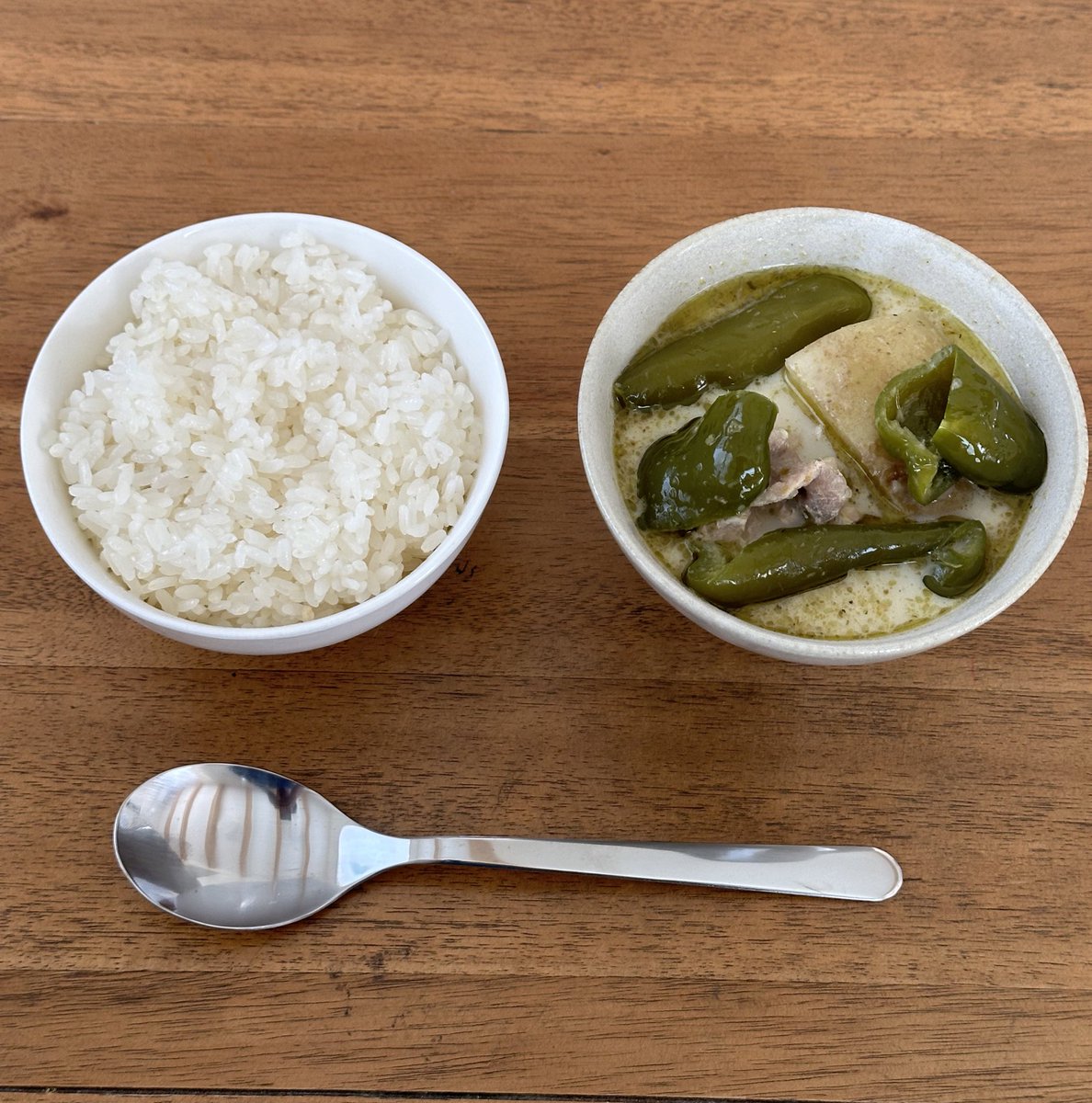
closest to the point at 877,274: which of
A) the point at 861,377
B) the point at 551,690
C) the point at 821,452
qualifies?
the point at 861,377

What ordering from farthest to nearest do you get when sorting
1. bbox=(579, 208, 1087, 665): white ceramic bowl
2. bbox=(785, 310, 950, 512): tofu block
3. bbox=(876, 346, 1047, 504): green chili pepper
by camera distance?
bbox=(785, 310, 950, 512): tofu block, bbox=(876, 346, 1047, 504): green chili pepper, bbox=(579, 208, 1087, 665): white ceramic bowl

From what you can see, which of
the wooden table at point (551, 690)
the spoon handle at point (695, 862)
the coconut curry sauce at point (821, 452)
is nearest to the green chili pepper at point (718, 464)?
the coconut curry sauce at point (821, 452)

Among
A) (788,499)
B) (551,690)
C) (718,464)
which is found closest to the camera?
(718,464)

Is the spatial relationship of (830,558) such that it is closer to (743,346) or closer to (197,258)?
(743,346)

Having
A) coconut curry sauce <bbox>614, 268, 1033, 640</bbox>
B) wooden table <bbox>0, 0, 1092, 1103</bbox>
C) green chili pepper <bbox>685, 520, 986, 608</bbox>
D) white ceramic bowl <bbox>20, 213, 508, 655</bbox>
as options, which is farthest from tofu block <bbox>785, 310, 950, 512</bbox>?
white ceramic bowl <bbox>20, 213, 508, 655</bbox>

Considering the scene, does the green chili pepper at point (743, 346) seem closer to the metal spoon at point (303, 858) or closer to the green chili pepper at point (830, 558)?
the green chili pepper at point (830, 558)

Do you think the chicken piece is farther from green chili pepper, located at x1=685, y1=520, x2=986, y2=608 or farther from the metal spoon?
the metal spoon
